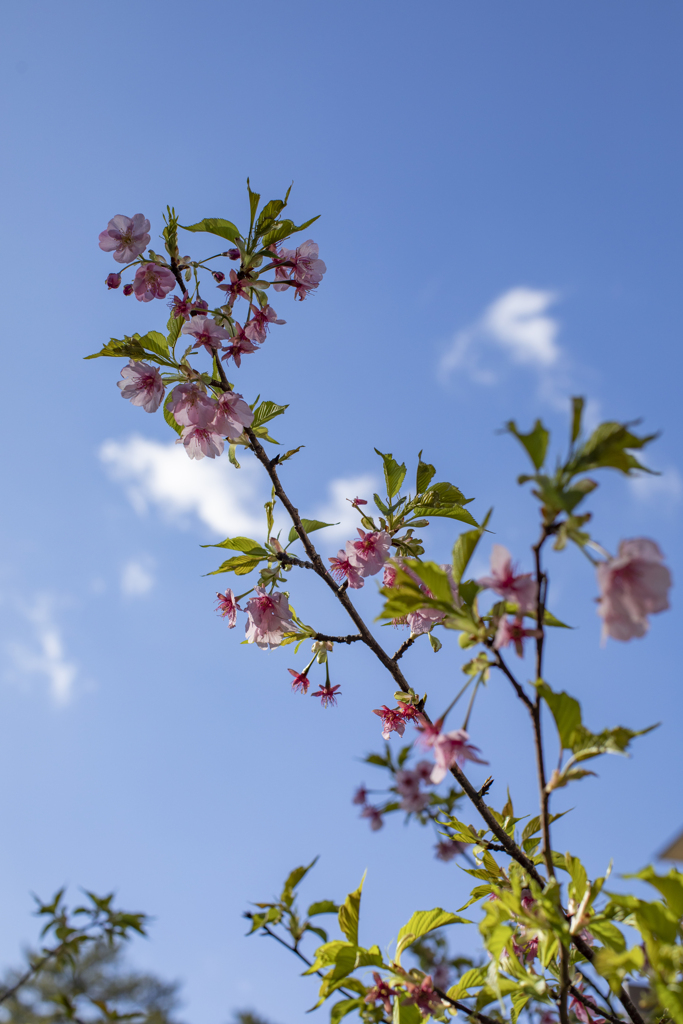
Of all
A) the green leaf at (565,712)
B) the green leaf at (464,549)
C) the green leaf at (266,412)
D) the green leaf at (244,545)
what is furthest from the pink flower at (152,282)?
the green leaf at (565,712)

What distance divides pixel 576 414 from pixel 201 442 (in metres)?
1.24

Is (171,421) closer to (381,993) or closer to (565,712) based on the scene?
(565,712)

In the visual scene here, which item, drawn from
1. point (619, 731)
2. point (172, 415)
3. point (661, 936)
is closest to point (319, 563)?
point (172, 415)

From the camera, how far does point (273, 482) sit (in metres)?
1.73

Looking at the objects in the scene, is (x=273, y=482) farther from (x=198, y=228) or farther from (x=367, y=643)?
(x=198, y=228)

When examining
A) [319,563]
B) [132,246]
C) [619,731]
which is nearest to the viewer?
[619,731]

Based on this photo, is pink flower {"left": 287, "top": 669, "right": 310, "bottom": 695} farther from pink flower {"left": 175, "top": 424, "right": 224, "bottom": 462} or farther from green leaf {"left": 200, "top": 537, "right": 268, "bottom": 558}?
pink flower {"left": 175, "top": 424, "right": 224, "bottom": 462}

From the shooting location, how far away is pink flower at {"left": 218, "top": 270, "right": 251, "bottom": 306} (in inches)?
74.1

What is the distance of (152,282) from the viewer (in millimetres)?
1854

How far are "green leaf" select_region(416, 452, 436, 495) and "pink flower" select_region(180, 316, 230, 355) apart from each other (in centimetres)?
69

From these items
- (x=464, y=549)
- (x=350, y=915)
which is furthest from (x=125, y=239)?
(x=350, y=915)

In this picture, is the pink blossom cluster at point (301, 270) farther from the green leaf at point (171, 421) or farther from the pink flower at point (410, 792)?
the pink flower at point (410, 792)

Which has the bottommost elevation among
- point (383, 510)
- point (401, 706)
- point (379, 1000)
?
point (379, 1000)

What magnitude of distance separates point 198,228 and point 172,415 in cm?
52
